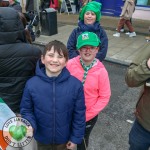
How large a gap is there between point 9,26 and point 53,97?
71 cm

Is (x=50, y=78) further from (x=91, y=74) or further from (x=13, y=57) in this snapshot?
(x=91, y=74)

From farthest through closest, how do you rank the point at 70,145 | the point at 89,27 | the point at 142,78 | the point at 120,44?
1. the point at 120,44
2. the point at 89,27
3. the point at 70,145
4. the point at 142,78

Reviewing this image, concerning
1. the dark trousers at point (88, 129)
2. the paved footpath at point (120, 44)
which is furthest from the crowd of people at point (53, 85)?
the paved footpath at point (120, 44)

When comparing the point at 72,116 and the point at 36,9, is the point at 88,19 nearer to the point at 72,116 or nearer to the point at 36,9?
the point at 72,116

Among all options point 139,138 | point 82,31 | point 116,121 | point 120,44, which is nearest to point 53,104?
point 139,138

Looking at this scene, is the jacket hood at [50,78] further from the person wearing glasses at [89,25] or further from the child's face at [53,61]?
the person wearing glasses at [89,25]

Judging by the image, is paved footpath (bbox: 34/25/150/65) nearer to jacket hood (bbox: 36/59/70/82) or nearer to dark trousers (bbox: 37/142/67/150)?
dark trousers (bbox: 37/142/67/150)

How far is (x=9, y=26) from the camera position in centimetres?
209

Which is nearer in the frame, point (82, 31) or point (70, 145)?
point (70, 145)

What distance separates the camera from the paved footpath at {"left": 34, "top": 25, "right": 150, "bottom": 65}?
701cm

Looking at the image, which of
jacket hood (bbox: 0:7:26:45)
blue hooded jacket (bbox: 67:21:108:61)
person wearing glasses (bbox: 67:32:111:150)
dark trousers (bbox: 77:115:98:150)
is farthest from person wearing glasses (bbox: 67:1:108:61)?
jacket hood (bbox: 0:7:26:45)

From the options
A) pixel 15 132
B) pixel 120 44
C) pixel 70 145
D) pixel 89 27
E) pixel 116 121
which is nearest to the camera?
pixel 15 132

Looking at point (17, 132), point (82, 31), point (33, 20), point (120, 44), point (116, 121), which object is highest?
point (82, 31)

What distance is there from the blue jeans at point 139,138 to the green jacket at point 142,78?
76mm
